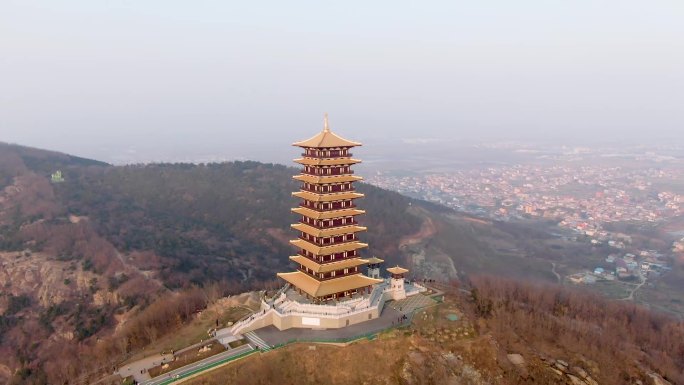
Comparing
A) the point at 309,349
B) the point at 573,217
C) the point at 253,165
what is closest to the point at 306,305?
the point at 309,349

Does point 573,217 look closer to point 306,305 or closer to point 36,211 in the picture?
point 306,305

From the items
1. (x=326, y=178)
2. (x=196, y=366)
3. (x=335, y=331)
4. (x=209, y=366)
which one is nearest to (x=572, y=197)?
(x=326, y=178)

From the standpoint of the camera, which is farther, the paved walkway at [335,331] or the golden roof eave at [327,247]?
the golden roof eave at [327,247]

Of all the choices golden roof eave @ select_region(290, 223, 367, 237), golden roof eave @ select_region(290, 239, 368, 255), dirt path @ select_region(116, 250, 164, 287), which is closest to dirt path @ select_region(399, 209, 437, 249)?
dirt path @ select_region(116, 250, 164, 287)

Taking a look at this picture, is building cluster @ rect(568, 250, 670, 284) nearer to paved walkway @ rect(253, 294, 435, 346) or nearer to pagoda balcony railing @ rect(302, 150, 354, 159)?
paved walkway @ rect(253, 294, 435, 346)

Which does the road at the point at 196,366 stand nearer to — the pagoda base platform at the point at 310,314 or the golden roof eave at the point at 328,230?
the pagoda base platform at the point at 310,314

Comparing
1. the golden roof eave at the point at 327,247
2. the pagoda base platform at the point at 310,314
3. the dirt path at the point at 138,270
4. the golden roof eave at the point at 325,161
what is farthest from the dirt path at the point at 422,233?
the golden roof eave at the point at 325,161

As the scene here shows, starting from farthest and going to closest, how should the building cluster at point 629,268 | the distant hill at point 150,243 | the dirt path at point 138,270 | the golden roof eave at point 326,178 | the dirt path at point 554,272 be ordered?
the building cluster at point 629,268 → the dirt path at point 554,272 → the dirt path at point 138,270 → the distant hill at point 150,243 → the golden roof eave at point 326,178
